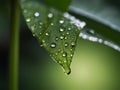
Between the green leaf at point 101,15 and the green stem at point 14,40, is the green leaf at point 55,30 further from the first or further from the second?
the green leaf at point 101,15

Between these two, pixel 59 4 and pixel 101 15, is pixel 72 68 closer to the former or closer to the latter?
pixel 101 15

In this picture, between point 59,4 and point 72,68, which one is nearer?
point 59,4

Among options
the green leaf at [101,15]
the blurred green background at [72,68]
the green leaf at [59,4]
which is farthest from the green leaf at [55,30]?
the blurred green background at [72,68]

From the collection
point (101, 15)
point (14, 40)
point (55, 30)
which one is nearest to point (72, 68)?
point (101, 15)

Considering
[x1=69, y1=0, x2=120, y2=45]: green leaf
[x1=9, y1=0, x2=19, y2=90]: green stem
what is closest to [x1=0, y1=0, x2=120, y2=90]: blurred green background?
[x1=69, y1=0, x2=120, y2=45]: green leaf

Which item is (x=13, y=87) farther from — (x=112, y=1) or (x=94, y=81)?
(x=94, y=81)

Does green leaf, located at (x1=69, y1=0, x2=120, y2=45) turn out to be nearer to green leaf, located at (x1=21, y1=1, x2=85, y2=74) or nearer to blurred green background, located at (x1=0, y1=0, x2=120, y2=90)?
green leaf, located at (x1=21, y1=1, x2=85, y2=74)
